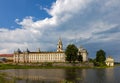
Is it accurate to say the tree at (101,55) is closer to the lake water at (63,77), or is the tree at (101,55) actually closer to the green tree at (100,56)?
the green tree at (100,56)

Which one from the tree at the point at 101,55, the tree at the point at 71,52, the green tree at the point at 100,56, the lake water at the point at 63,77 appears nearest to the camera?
the lake water at the point at 63,77

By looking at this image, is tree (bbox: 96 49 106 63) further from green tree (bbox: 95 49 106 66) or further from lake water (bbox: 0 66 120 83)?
lake water (bbox: 0 66 120 83)

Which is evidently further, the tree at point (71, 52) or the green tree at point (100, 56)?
the green tree at point (100, 56)

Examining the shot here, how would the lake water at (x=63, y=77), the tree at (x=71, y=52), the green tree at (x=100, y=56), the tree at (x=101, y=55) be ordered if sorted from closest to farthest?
the lake water at (x=63, y=77)
the tree at (x=71, y=52)
the tree at (x=101, y=55)
the green tree at (x=100, y=56)

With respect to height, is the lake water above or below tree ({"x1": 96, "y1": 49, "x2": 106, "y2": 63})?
below

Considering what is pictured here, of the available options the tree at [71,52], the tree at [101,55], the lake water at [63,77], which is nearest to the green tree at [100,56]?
the tree at [101,55]

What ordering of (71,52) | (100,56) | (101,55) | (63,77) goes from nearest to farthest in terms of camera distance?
(63,77)
(71,52)
(100,56)
(101,55)

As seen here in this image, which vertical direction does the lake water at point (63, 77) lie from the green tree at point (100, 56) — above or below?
below

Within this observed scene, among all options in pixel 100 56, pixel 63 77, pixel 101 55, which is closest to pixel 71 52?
pixel 100 56

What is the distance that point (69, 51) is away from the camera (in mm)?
153875

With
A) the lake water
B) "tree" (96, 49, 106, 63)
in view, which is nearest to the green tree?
"tree" (96, 49, 106, 63)

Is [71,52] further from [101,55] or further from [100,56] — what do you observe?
[101,55]

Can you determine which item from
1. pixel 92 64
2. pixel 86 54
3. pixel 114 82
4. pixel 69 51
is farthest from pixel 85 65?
pixel 114 82

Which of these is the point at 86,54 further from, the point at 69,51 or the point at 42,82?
the point at 42,82
